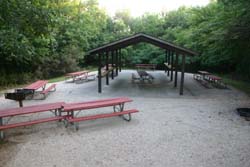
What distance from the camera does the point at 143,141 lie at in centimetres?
430

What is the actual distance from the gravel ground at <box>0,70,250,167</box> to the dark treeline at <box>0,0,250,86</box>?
187cm

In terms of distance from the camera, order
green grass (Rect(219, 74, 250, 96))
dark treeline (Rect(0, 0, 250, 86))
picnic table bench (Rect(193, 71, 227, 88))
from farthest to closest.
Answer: picnic table bench (Rect(193, 71, 227, 88))
green grass (Rect(219, 74, 250, 96))
dark treeline (Rect(0, 0, 250, 86))

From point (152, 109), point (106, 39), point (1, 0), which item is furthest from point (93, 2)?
point (1, 0)

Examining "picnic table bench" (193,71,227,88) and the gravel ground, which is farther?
"picnic table bench" (193,71,227,88)

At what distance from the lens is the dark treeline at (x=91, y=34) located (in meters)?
3.91

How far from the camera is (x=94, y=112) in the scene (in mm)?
6250

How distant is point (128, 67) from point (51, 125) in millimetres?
18380

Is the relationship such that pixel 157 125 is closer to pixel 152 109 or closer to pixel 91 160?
pixel 152 109

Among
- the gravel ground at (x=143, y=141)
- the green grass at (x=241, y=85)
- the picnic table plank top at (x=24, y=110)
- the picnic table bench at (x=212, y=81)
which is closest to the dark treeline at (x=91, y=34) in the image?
the green grass at (x=241, y=85)

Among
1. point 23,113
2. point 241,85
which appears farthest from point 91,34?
point 23,113

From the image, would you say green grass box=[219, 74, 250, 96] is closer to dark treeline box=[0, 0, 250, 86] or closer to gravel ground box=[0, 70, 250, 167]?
dark treeline box=[0, 0, 250, 86]

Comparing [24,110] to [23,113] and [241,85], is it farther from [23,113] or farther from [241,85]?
[241,85]

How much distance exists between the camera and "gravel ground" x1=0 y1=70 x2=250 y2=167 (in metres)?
3.54

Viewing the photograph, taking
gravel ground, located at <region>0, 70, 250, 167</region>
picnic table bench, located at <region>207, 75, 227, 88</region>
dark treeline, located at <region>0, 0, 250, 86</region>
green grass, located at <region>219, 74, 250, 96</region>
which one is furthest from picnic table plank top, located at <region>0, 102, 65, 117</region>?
picnic table bench, located at <region>207, 75, 227, 88</region>
